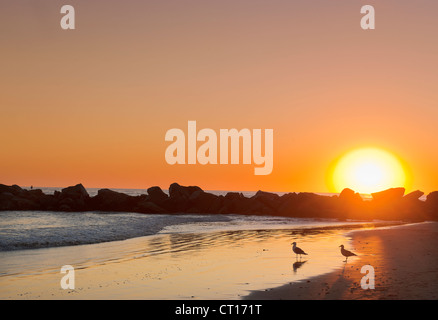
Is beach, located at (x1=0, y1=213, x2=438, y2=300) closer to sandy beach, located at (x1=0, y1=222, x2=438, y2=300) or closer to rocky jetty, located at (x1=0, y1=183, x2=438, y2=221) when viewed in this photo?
sandy beach, located at (x1=0, y1=222, x2=438, y2=300)

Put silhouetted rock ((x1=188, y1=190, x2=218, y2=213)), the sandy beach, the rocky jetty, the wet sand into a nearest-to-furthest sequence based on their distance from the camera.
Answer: the wet sand → the sandy beach → the rocky jetty → silhouetted rock ((x1=188, y1=190, x2=218, y2=213))

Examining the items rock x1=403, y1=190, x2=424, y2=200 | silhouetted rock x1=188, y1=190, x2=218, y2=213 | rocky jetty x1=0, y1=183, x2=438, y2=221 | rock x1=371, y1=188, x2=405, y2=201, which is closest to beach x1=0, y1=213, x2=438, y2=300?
rocky jetty x1=0, y1=183, x2=438, y2=221

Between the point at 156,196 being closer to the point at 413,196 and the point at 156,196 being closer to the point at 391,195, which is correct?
the point at 391,195

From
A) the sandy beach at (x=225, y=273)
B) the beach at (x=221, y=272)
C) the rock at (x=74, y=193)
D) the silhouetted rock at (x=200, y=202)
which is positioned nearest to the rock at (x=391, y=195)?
the silhouetted rock at (x=200, y=202)

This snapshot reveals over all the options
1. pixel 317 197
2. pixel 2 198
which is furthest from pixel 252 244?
pixel 2 198

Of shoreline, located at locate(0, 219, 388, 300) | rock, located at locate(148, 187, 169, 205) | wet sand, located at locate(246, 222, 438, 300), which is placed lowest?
shoreline, located at locate(0, 219, 388, 300)

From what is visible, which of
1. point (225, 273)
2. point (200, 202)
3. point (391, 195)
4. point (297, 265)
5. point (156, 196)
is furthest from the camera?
point (156, 196)

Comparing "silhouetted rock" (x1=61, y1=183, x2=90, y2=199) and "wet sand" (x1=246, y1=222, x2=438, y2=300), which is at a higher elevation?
"silhouetted rock" (x1=61, y1=183, x2=90, y2=199)

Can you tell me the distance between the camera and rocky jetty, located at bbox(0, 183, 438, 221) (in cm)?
6372

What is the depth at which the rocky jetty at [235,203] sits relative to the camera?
209ft

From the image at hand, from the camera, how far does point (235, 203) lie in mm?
69188

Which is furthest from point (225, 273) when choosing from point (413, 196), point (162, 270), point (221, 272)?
point (413, 196)
